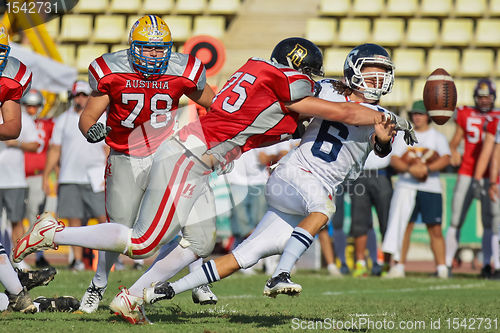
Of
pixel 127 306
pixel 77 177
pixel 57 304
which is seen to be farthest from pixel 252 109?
pixel 77 177

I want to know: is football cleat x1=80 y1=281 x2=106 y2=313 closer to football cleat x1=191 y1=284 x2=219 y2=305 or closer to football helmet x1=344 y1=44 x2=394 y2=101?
football cleat x1=191 y1=284 x2=219 y2=305

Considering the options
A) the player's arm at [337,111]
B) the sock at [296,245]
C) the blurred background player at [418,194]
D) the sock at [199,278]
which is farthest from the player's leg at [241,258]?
the blurred background player at [418,194]

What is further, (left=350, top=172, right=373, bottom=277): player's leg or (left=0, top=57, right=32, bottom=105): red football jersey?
(left=350, top=172, right=373, bottom=277): player's leg

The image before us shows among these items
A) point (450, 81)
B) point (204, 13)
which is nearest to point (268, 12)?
A: point (204, 13)

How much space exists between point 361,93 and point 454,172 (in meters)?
6.56

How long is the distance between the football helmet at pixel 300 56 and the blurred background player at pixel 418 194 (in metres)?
4.17

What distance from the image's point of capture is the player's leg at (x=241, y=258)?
14.0ft

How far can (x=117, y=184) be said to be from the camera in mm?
4902

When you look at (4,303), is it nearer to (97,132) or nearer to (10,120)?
(10,120)

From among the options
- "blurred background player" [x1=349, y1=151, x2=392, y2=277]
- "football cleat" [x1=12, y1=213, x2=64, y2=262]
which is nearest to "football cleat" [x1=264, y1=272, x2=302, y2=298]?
"football cleat" [x1=12, y1=213, x2=64, y2=262]

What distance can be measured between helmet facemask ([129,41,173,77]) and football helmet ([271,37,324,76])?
0.63 metres

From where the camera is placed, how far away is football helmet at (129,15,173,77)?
4734mm

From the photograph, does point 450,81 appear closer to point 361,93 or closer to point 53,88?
point 361,93

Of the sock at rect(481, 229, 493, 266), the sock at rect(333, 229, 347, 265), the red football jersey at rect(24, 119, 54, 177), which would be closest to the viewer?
the sock at rect(481, 229, 493, 266)
